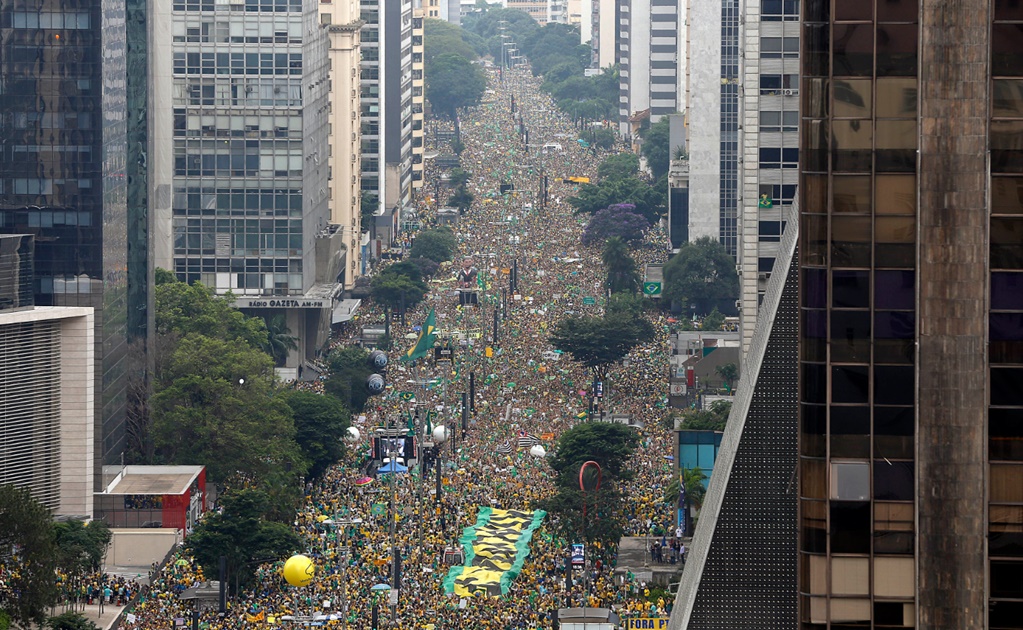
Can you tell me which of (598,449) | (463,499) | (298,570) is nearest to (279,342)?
(463,499)

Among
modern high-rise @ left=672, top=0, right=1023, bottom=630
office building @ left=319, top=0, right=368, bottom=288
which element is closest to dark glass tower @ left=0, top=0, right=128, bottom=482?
office building @ left=319, top=0, right=368, bottom=288

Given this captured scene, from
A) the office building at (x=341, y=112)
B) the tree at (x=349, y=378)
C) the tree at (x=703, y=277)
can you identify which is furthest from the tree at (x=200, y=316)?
the tree at (x=703, y=277)

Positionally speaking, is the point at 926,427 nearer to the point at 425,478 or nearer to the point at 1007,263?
the point at 1007,263

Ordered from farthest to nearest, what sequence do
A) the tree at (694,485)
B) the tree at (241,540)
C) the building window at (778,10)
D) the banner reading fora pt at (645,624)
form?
the tree at (694,485) → the building window at (778,10) → the tree at (241,540) → the banner reading fora pt at (645,624)

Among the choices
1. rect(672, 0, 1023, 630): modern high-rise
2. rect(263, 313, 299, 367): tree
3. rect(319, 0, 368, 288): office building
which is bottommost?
rect(263, 313, 299, 367): tree

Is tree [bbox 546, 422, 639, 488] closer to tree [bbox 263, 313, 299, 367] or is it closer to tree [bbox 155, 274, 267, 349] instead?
tree [bbox 155, 274, 267, 349]

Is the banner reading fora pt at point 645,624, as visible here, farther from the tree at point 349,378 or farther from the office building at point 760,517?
the tree at point 349,378
